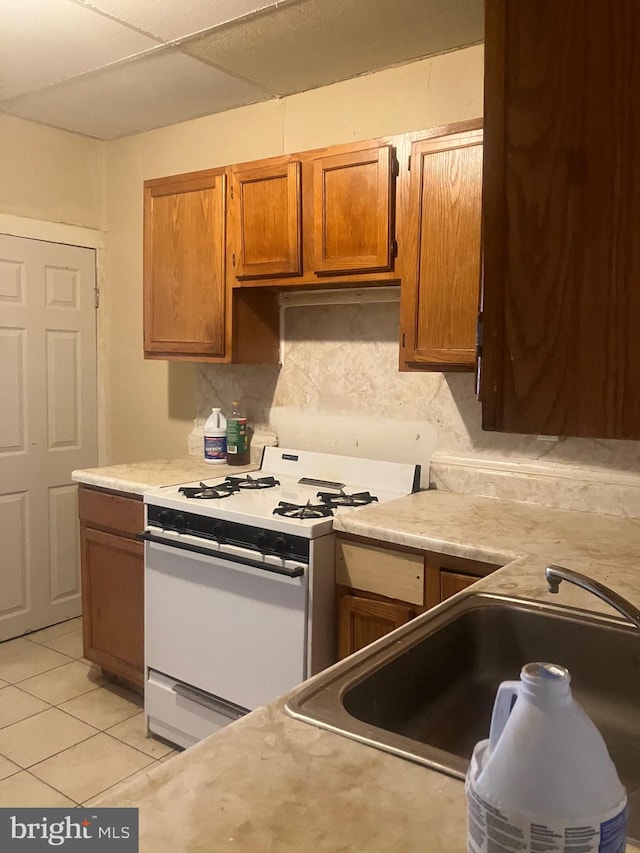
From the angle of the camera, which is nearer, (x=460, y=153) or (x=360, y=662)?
(x=360, y=662)

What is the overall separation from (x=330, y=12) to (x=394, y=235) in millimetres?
738

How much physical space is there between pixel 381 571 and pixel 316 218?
1286 mm

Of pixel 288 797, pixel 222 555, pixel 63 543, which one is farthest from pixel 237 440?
pixel 288 797

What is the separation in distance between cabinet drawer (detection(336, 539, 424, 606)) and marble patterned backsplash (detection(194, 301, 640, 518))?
64cm

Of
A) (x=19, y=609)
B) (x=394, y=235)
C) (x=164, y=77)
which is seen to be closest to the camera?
(x=394, y=235)

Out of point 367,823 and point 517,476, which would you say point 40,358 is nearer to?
point 517,476

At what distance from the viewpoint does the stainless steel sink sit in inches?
41.4

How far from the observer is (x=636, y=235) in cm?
65

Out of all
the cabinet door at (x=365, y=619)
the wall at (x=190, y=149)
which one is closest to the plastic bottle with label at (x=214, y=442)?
the wall at (x=190, y=149)

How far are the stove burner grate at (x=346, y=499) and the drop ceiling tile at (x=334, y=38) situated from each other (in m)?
1.62

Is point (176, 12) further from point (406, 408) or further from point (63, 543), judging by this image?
point (63, 543)

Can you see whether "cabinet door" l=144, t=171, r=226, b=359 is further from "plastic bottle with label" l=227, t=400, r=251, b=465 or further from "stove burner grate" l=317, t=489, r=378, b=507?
"stove burner grate" l=317, t=489, r=378, b=507

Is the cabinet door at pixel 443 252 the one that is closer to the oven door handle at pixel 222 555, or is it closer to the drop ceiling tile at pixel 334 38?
the drop ceiling tile at pixel 334 38

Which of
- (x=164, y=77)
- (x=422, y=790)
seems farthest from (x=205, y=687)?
(x=164, y=77)
